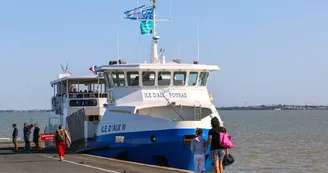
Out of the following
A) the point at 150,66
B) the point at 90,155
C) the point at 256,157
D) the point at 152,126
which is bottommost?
the point at 256,157

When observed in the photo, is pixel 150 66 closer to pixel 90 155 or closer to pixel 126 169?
pixel 90 155

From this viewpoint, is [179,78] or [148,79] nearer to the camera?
[148,79]

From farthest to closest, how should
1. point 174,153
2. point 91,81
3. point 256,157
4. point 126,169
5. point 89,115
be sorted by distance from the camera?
point 256,157
point 91,81
point 89,115
point 174,153
point 126,169

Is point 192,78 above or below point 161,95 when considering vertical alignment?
above

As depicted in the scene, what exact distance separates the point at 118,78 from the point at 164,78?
6.59 feet

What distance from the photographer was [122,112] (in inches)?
939

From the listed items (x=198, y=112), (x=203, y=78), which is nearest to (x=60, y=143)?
(x=198, y=112)

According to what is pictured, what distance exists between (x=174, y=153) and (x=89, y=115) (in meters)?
10.2

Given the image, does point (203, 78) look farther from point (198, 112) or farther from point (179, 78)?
point (198, 112)

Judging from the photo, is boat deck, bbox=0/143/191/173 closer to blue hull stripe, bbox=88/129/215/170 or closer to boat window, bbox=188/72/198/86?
blue hull stripe, bbox=88/129/215/170

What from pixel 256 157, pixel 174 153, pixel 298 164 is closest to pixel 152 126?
pixel 174 153

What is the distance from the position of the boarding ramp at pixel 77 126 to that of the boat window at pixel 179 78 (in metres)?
5.96

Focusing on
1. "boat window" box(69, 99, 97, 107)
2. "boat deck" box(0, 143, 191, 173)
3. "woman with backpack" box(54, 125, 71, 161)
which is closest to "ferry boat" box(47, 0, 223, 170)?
"boat deck" box(0, 143, 191, 173)

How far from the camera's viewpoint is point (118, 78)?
1019 inches
